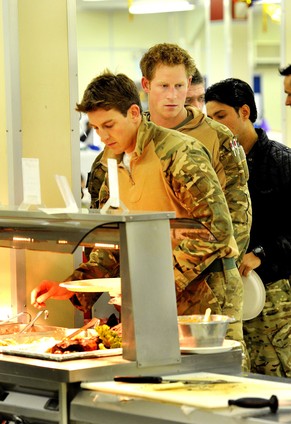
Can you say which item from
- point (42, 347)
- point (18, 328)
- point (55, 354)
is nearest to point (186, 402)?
point (55, 354)

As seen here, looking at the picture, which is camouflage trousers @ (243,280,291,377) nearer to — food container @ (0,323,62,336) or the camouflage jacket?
the camouflage jacket

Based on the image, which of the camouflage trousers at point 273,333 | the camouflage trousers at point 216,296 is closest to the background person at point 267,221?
the camouflage trousers at point 273,333

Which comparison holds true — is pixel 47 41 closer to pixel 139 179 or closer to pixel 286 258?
pixel 139 179

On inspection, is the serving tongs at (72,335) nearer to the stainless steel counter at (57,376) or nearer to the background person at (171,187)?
the stainless steel counter at (57,376)

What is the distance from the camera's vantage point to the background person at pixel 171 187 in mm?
3492

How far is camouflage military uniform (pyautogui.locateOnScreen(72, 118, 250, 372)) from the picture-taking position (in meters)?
3.49

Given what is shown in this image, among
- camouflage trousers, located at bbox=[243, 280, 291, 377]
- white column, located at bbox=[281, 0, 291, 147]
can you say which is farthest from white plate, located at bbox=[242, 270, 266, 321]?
white column, located at bbox=[281, 0, 291, 147]

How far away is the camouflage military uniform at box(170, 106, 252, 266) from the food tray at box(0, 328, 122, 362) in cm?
99

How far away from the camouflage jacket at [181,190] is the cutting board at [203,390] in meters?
0.55

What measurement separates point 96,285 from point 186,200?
45 cm

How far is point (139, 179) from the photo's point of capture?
366cm

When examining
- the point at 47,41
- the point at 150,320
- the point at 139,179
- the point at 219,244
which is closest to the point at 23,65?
the point at 47,41

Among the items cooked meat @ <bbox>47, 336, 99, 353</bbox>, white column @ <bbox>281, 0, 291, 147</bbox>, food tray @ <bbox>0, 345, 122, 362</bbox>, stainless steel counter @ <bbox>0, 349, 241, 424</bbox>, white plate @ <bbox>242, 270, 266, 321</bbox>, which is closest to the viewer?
stainless steel counter @ <bbox>0, 349, 241, 424</bbox>

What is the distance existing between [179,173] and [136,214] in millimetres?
595
